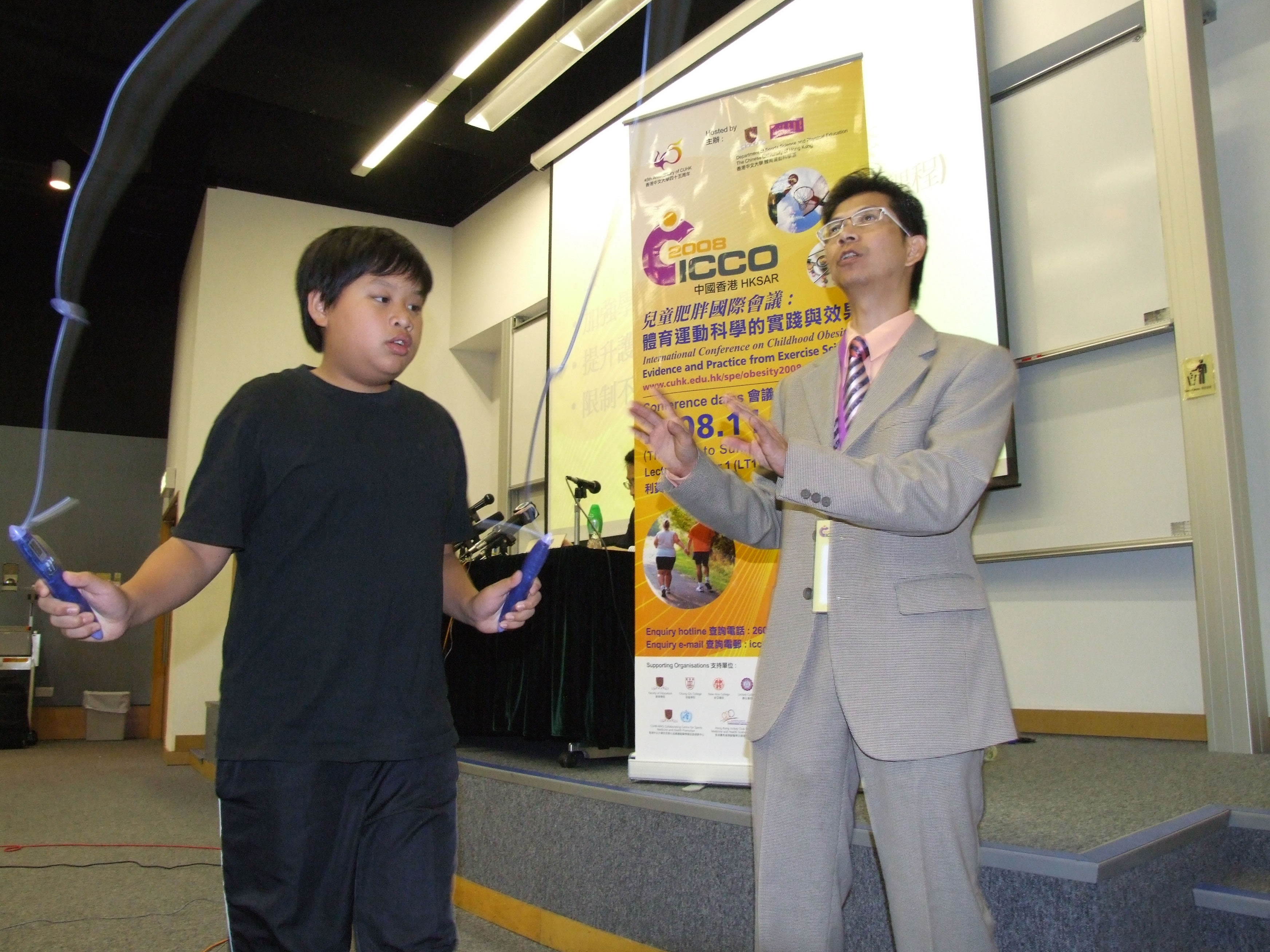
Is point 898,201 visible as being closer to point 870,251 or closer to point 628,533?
point 870,251

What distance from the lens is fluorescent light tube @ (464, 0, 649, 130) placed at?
4.64 m

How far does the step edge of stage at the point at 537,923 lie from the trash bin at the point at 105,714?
7977 millimetres

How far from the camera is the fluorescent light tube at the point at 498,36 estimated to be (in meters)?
4.72

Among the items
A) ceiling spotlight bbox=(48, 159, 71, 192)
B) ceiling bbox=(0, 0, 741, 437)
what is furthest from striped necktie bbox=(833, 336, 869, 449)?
ceiling spotlight bbox=(48, 159, 71, 192)

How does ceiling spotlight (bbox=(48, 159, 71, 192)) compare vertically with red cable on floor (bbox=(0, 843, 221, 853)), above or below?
above

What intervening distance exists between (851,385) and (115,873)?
3336mm

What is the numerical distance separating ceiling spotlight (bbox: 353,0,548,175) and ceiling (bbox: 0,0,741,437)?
143 millimetres

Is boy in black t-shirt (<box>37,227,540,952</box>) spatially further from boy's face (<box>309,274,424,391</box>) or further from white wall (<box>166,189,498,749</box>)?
white wall (<box>166,189,498,749</box>)

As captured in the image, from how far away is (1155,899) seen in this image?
5.44 ft

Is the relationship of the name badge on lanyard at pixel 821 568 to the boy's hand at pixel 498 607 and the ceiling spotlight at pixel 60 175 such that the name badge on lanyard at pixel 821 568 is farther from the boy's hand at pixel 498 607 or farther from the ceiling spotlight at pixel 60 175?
the ceiling spotlight at pixel 60 175

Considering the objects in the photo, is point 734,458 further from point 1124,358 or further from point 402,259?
point 1124,358

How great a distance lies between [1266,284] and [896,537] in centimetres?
285

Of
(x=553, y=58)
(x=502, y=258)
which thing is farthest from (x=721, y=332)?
(x=502, y=258)

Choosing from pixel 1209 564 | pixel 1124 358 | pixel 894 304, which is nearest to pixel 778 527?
pixel 894 304
